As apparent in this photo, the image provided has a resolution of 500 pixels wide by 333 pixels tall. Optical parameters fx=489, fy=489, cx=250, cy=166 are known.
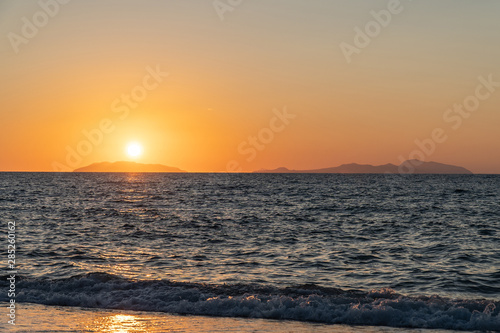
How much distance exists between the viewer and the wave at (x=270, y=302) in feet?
51.6

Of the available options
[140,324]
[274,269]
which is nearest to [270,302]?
[140,324]

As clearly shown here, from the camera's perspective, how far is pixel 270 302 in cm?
1702

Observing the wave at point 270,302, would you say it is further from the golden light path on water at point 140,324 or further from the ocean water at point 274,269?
the golden light path on water at point 140,324

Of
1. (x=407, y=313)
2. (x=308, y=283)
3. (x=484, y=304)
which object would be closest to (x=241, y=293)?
(x=308, y=283)

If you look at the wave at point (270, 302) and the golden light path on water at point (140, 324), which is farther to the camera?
the wave at point (270, 302)

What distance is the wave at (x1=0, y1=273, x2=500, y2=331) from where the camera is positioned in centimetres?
1574

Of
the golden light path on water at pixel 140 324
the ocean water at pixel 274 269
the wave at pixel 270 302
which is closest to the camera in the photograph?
the golden light path on water at pixel 140 324

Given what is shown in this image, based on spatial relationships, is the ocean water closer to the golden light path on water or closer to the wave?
the wave

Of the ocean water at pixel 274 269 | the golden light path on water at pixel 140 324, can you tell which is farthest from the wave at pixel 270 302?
the golden light path on water at pixel 140 324

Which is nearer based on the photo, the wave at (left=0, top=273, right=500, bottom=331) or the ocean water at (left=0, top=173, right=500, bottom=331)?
the wave at (left=0, top=273, right=500, bottom=331)

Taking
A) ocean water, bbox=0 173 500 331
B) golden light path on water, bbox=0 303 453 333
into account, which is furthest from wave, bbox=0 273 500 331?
golden light path on water, bbox=0 303 453 333

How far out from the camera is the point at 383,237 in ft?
112

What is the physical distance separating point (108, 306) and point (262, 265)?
8.66 meters

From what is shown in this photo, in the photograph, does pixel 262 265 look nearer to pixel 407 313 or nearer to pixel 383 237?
pixel 407 313
